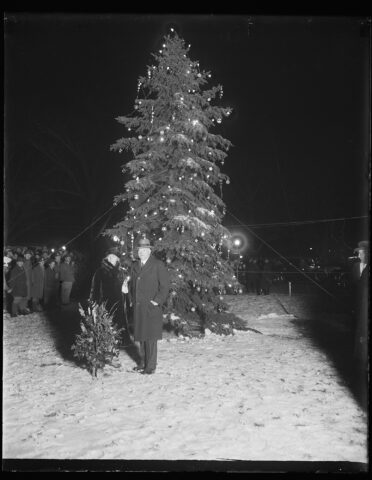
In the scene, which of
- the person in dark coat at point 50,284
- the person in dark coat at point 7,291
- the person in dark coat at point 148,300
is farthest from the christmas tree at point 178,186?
the person in dark coat at point 50,284

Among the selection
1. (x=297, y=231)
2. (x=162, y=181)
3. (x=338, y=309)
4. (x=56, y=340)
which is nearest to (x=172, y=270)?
(x=162, y=181)

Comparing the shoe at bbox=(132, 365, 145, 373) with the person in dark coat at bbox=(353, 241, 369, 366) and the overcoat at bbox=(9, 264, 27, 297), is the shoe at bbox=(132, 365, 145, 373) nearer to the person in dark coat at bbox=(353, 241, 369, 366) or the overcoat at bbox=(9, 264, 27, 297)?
the person in dark coat at bbox=(353, 241, 369, 366)

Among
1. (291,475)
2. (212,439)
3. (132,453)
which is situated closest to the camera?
(291,475)

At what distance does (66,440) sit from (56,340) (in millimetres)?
6022

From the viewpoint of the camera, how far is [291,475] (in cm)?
415

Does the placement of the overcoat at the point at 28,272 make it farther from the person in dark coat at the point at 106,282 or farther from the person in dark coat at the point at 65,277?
the person in dark coat at the point at 106,282

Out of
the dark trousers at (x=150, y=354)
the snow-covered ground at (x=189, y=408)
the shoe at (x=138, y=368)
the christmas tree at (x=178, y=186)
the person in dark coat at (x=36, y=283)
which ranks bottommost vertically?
the snow-covered ground at (x=189, y=408)

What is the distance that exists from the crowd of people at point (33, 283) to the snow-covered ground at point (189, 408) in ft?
15.5

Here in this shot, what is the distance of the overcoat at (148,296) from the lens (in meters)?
7.21

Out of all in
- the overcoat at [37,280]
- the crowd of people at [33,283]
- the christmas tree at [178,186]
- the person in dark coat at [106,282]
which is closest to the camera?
the person in dark coat at [106,282]

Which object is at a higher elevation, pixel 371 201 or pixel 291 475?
pixel 371 201

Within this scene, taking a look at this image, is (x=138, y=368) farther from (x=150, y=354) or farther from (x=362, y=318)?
(x=362, y=318)

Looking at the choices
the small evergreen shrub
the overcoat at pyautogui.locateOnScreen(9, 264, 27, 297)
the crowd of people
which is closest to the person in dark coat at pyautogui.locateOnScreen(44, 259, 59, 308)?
the crowd of people

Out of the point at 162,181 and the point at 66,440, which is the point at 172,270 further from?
the point at 66,440
